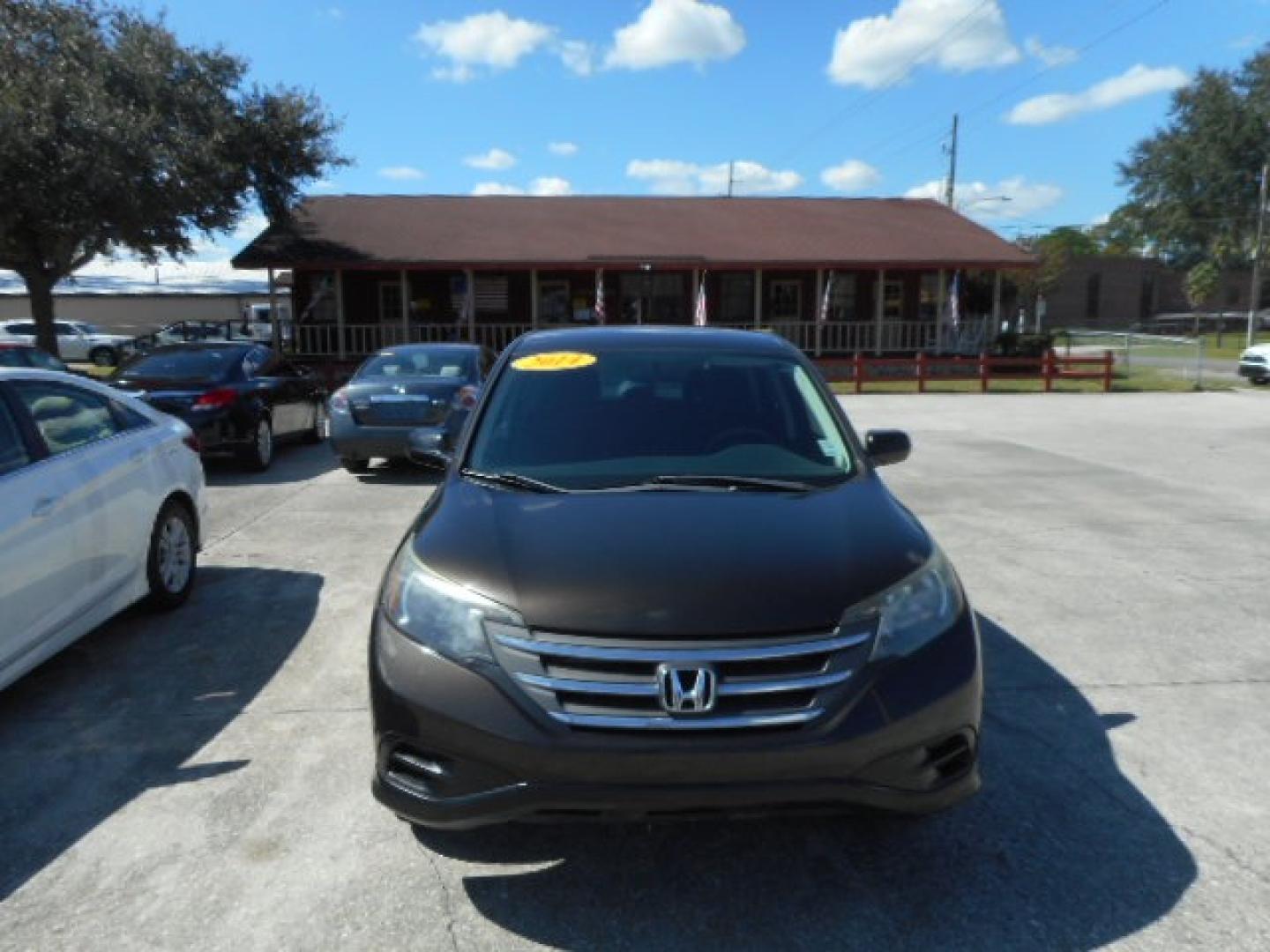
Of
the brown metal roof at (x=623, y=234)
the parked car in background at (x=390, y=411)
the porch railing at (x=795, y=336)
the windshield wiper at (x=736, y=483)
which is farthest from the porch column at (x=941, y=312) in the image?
the windshield wiper at (x=736, y=483)

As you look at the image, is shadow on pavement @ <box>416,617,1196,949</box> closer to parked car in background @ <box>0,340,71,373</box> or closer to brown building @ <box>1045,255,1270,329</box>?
parked car in background @ <box>0,340,71,373</box>

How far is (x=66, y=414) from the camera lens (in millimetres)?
4891

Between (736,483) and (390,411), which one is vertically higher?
(736,483)

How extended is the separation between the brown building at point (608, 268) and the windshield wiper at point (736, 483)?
21063 mm

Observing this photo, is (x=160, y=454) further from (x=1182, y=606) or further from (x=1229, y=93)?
(x=1229, y=93)

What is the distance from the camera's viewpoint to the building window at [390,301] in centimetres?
2691

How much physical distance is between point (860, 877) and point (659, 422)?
6.05ft

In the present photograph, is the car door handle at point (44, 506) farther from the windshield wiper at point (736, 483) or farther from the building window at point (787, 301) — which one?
the building window at point (787, 301)

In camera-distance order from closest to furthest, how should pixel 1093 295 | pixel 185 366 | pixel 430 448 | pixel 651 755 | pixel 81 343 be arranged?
1. pixel 651 755
2. pixel 430 448
3. pixel 185 366
4. pixel 81 343
5. pixel 1093 295

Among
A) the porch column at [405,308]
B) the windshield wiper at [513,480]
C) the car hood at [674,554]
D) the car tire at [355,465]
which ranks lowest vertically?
the car tire at [355,465]

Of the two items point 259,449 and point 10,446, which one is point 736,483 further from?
point 259,449

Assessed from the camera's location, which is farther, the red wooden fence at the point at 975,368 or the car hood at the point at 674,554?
the red wooden fence at the point at 975,368

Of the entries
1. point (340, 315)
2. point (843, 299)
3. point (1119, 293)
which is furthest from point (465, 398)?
point (1119, 293)

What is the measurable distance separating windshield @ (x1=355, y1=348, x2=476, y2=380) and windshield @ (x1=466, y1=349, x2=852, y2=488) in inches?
264
